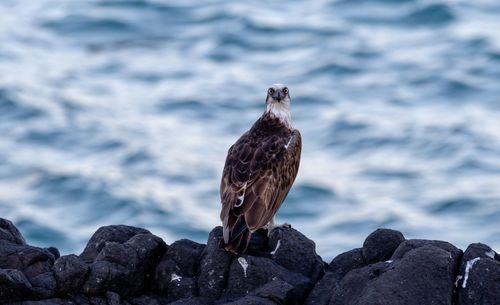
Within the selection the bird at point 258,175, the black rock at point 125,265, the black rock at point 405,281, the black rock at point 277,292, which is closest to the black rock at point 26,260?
the black rock at point 125,265

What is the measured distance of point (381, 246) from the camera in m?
14.8

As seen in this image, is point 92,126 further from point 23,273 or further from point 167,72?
point 23,273

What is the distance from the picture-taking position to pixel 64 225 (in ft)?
115

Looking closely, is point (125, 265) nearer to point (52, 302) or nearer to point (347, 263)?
point (52, 302)

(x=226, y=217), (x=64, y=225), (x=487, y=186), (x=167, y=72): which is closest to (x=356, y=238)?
(x=487, y=186)

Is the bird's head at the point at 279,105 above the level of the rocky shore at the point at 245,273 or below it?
above

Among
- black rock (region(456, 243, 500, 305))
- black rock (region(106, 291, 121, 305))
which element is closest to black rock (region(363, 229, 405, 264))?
black rock (region(456, 243, 500, 305))

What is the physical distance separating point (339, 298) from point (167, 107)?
2669cm

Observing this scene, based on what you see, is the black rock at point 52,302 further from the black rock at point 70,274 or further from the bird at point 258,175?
the bird at point 258,175

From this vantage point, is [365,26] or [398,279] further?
[365,26]

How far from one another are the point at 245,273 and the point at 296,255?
32.1 inches

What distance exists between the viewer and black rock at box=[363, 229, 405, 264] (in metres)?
14.8

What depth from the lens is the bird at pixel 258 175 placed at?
1526 cm

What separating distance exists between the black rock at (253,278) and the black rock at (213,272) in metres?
0.08
